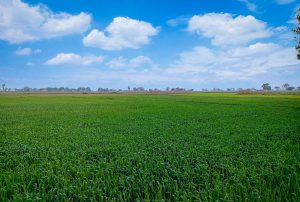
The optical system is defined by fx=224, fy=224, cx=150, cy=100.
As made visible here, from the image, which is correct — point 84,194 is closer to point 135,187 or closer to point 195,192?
point 135,187

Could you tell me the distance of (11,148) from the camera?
432 inches

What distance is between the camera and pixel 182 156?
899cm

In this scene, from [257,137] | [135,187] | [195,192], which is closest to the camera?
[195,192]

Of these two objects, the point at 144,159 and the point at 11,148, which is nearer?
the point at 144,159

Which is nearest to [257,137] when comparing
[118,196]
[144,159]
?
[144,159]

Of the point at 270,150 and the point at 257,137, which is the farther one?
the point at 257,137

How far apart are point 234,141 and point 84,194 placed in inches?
336

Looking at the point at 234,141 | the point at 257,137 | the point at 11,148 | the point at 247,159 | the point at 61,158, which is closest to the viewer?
the point at 247,159

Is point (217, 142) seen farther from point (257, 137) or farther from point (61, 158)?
point (61, 158)

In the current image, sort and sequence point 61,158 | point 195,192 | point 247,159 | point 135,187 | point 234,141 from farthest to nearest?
point 234,141, point 61,158, point 247,159, point 135,187, point 195,192

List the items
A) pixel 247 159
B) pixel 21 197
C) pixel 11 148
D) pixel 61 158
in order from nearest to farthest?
pixel 21 197, pixel 247 159, pixel 61 158, pixel 11 148

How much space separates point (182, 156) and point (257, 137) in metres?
6.25

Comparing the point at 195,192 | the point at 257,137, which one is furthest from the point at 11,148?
the point at 257,137

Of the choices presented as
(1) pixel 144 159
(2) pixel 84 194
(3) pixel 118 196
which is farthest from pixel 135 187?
(1) pixel 144 159
